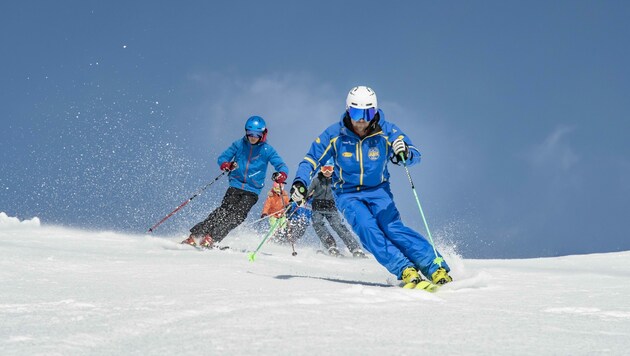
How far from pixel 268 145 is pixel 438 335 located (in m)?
7.74

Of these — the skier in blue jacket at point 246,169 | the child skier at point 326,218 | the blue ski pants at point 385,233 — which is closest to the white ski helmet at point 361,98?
the blue ski pants at point 385,233

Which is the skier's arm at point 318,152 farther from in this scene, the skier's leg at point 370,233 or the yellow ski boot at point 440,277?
the yellow ski boot at point 440,277

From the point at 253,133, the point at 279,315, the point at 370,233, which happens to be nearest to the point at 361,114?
the point at 370,233

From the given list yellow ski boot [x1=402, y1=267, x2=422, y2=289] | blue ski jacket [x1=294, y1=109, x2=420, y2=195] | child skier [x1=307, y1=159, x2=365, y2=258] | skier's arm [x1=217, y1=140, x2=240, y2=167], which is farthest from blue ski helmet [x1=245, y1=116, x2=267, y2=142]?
yellow ski boot [x1=402, y1=267, x2=422, y2=289]

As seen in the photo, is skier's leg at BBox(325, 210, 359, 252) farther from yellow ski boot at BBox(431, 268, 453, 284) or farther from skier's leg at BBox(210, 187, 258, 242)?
yellow ski boot at BBox(431, 268, 453, 284)

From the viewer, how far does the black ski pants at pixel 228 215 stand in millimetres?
9203

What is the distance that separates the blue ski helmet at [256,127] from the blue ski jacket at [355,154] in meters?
3.89

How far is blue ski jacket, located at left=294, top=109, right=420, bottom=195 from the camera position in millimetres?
5805

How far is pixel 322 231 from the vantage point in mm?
12086

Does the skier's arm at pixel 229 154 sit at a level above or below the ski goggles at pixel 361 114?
above

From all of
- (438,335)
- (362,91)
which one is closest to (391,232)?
(362,91)

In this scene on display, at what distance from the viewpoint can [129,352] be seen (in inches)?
83.3

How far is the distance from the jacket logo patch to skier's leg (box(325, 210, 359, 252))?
19.2 feet

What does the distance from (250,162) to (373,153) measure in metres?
4.37
